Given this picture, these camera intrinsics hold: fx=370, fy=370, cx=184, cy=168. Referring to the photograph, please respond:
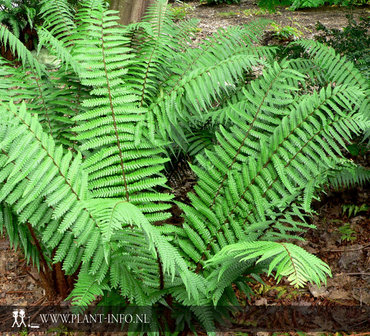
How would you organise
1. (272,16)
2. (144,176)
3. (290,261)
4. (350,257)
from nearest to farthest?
(290,261), (144,176), (350,257), (272,16)

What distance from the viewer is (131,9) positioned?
2.37 metres

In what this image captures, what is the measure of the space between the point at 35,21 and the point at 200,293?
412 cm

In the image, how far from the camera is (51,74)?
198 cm

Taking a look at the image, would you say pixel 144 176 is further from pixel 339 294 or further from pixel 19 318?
pixel 339 294

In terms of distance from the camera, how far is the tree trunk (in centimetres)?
237

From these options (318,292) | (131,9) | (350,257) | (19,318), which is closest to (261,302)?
(318,292)

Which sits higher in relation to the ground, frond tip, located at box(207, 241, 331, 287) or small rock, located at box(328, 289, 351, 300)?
frond tip, located at box(207, 241, 331, 287)

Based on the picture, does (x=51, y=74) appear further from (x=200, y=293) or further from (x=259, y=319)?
(x=259, y=319)

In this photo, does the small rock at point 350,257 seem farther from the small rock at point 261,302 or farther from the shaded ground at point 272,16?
the shaded ground at point 272,16

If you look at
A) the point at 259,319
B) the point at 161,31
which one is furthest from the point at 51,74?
the point at 259,319

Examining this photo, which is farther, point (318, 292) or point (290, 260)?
point (318, 292)

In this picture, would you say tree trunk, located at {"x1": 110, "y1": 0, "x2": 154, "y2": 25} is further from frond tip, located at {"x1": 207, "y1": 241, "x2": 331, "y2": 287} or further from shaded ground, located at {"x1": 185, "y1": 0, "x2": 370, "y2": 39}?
shaded ground, located at {"x1": 185, "y1": 0, "x2": 370, "y2": 39}

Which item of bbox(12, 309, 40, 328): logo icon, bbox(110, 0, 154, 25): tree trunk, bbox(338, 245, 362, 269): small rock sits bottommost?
bbox(12, 309, 40, 328): logo icon

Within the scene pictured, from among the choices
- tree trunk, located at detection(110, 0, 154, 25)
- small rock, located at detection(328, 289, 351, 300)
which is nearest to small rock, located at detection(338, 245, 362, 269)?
small rock, located at detection(328, 289, 351, 300)
